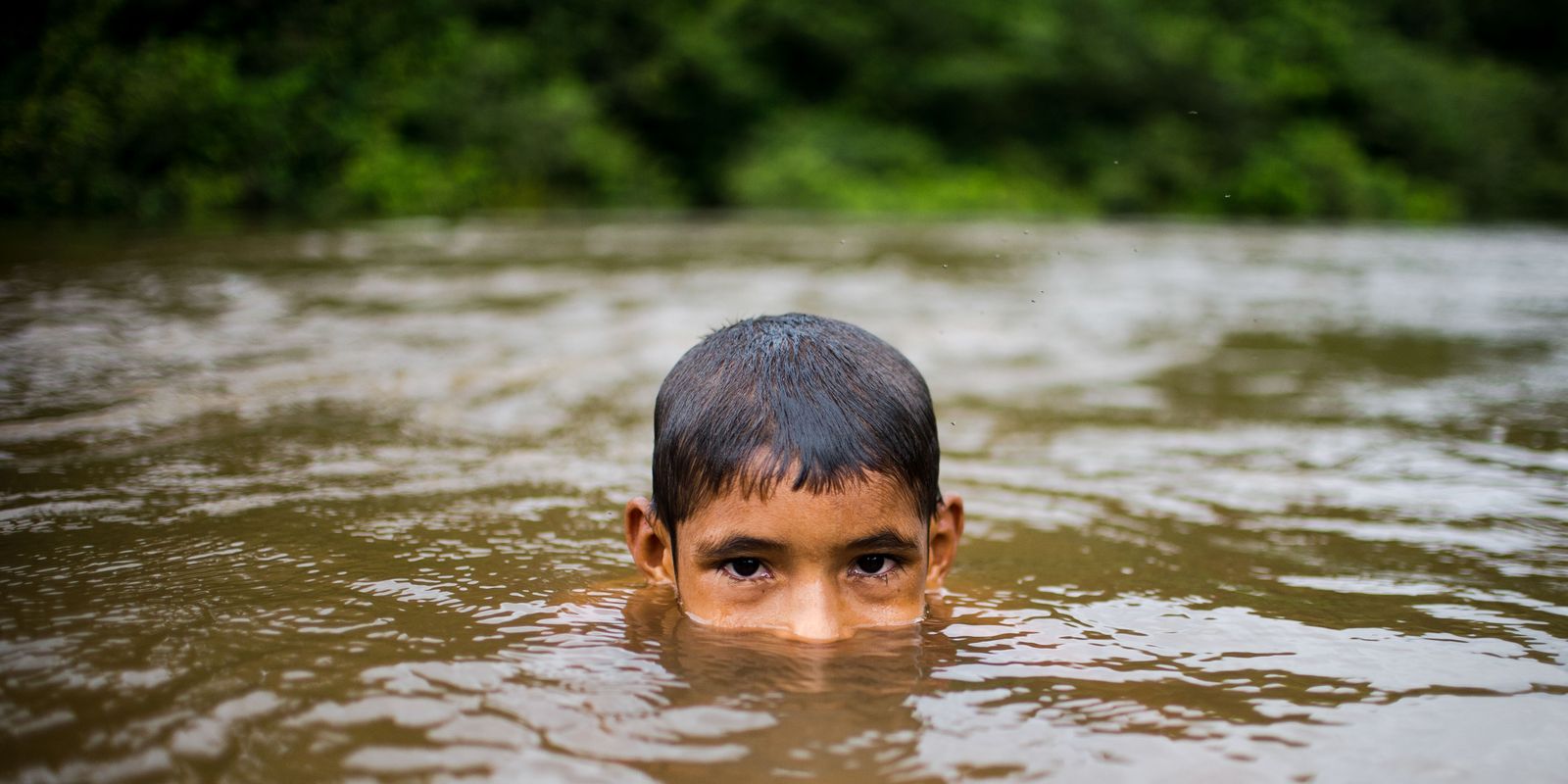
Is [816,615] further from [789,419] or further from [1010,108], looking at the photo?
[1010,108]

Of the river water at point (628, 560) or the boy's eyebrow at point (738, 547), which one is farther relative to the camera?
the boy's eyebrow at point (738, 547)

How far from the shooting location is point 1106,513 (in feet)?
10.7

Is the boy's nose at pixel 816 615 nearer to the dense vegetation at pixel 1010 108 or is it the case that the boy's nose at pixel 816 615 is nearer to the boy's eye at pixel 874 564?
the boy's eye at pixel 874 564

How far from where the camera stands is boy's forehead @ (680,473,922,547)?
207cm

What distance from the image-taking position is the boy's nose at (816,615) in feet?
6.54

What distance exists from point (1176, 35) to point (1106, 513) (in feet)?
95.7

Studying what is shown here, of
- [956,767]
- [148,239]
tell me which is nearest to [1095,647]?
[956,767]

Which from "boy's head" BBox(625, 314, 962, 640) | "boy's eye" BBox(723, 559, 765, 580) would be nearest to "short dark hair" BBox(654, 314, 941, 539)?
"boy's head" BBox(625, 314, 962, 640)

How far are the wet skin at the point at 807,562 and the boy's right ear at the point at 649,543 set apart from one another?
0.16 meters

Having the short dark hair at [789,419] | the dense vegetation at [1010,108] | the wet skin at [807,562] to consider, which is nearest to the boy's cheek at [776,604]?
the wet skin at [807,562]

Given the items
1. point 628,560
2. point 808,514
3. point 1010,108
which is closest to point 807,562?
point 808,514

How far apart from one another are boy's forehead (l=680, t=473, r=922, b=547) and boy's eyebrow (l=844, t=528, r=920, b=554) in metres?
0.01

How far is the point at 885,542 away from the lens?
2129 mm

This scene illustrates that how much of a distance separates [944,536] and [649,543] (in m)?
0.62
